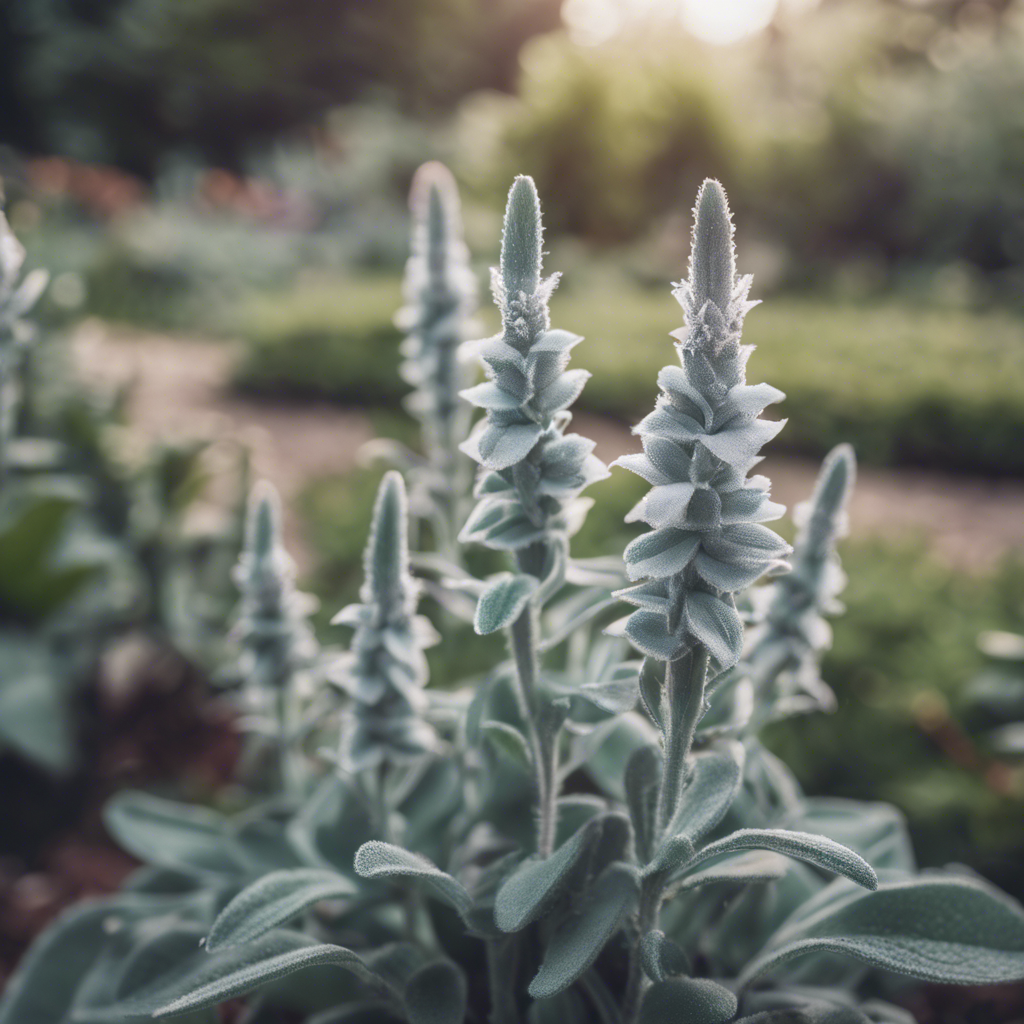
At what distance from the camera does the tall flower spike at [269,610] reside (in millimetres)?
1383

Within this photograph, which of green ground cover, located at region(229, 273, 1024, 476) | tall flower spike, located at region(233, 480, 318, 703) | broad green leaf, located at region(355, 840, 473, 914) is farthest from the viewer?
green ground cover, located at region(229, 273, 1024, 476)

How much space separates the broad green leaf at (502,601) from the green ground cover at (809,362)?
498 centimetres

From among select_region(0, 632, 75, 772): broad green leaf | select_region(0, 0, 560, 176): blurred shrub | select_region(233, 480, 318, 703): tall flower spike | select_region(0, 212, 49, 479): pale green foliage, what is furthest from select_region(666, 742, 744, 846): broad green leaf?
select_region(0, 0, 560, 176): blurred shrub

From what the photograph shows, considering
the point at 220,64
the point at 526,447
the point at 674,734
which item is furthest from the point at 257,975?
the point at 220,64

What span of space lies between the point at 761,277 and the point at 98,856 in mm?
9827

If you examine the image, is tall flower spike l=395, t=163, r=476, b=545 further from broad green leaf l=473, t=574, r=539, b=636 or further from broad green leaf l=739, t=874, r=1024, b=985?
broad green leaf l=739, t=874, r=1024, b=985

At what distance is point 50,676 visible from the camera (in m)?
2.42

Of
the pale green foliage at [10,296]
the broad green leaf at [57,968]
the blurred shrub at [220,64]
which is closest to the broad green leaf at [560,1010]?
the broad green leaf at [57,968]

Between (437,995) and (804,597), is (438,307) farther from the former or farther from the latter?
(437,995)

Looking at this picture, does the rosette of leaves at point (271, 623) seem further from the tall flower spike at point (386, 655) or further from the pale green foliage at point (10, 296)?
the pale green foliage at point (10, 296)

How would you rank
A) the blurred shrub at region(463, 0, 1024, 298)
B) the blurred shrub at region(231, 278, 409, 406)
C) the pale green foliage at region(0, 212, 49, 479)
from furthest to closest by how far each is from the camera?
1. the blurred shrub at region(463, 0, 1024, 298)
2. the blurred shrub at region(231, 278, 409, 406)
3. the pale green foliage at region(0, 212, 49, 479)

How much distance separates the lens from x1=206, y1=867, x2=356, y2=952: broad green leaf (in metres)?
1.01

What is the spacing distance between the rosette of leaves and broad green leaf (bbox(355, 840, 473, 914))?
54cm

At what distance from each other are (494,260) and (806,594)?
992 centimetres
